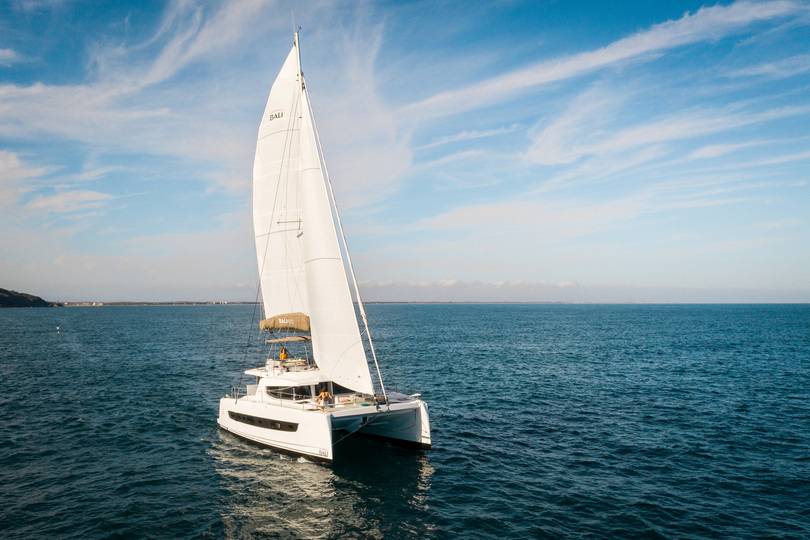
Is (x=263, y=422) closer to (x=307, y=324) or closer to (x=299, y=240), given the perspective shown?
(x=307, y=324)

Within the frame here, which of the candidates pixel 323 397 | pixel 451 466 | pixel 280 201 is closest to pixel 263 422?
pixel 323 397

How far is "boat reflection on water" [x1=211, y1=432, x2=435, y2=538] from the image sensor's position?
14.4m

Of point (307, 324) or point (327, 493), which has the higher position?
point (307, 324)

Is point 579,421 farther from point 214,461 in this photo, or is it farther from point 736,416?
point 214,461

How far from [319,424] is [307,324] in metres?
6.58

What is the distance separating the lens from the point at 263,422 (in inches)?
824

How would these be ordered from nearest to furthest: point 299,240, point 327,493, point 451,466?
1. point 327,493
2. point 451,466
3. point 299,240

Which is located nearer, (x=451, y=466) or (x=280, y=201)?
(x=451, y=466)

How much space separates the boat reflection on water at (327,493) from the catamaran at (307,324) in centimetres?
80

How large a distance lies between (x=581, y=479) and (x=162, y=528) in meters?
15.1

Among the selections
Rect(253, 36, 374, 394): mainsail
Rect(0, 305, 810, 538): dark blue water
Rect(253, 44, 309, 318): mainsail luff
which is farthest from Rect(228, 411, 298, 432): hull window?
Rect(253, 44, 309, 318): mainsail luff

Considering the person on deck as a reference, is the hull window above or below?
below

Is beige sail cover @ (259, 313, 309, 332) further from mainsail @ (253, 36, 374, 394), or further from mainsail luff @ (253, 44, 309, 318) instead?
mainsail luff @ (253, 44, 309, 318)

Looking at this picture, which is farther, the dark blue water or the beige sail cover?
the beige sail cover
